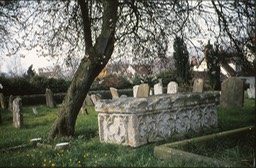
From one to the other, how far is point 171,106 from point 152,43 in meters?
3.79

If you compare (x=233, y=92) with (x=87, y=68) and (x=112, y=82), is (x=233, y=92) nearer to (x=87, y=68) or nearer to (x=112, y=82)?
(x=87, y=68)

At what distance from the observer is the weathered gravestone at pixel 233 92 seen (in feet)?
47.2

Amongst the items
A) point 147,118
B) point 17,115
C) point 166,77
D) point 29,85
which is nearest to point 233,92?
point 147,118

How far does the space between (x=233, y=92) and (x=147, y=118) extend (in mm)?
8782

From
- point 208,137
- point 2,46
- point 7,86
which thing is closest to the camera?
point 208,137

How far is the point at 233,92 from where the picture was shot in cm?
1467

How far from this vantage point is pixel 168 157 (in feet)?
17.9

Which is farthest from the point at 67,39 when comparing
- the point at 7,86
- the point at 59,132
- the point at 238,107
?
the point at 7,86

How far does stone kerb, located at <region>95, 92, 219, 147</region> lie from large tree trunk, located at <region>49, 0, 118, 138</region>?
A: 1.06 m

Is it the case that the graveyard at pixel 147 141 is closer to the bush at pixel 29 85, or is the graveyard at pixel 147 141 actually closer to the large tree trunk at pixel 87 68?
the large tree trunk at pixel 87 68

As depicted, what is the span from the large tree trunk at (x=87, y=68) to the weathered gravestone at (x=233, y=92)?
26.8 feet

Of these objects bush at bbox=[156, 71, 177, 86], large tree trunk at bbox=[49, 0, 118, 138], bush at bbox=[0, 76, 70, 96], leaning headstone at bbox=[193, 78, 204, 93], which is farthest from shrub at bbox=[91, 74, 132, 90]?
large tree trunk at bbox=[49, 0, 118, 138]

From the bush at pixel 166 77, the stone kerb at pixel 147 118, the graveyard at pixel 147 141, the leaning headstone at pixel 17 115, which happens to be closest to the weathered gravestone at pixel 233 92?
the graveyard at pixel 147 141

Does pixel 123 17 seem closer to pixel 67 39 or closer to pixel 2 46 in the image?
pixel 67 39
